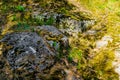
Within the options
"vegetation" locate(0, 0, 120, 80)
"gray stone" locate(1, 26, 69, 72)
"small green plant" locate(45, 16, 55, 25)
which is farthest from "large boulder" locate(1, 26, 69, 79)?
"small green plant" locate(45, 16, 55, 25)

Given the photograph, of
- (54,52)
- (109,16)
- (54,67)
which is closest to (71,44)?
(54,52)

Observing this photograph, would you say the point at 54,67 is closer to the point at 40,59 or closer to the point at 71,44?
the point at 40,59

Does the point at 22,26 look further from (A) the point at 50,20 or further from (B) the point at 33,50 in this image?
(B) the point at 33,50

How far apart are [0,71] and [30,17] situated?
7.49 ft

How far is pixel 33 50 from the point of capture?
5.07 m

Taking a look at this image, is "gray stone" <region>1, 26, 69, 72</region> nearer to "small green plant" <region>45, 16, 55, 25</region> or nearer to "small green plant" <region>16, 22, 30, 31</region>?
"small green plant" <region>16, 22, 30, 31</region>

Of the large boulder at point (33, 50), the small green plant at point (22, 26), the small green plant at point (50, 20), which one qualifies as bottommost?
the large boulder at point (33, 50)

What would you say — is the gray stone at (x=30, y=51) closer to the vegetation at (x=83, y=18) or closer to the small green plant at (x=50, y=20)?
the vegetation at (x=83, y=18)

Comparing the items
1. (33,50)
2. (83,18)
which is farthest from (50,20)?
(33,50)

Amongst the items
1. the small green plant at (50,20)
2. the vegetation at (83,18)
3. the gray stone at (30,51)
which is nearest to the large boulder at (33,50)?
the gray stone at (30,51)

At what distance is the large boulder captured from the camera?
4781 millimetres

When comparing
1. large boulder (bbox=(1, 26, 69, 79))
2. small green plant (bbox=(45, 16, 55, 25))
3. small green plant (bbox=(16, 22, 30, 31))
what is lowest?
large boulder (bbox=(1, 26, 69, 79))

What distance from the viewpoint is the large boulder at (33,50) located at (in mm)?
4781

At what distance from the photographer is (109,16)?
282 inches
